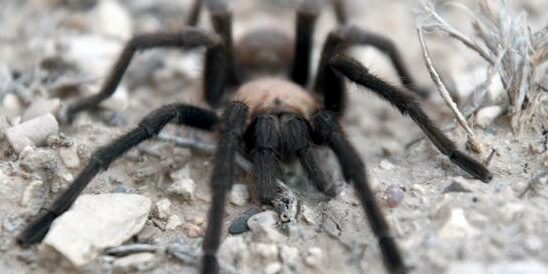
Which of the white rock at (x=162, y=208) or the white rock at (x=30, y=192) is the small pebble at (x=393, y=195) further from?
the white rock at (x=30, y=192)

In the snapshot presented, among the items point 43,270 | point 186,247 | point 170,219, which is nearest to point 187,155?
point 170,219

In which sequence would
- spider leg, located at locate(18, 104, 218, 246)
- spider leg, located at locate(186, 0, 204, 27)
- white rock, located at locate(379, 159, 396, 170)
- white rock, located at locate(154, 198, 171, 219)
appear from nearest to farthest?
1. spider leg, located at locate(18, 104, 218, 246)
2. white rock, located at locate(154, 198, 171, 219)
3. white rock, located at locate(379, 159, 396, 170)
4. spider leg, located at locate(186, 0, 204, 27)

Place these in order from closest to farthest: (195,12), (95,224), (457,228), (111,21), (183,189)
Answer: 1. (457,228)
2. (95,224)
3. (183,189)
4. (195,12)
5. (111,21)

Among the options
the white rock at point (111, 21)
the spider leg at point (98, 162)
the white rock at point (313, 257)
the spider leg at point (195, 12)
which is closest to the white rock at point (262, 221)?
the white rock at point (313, 257)

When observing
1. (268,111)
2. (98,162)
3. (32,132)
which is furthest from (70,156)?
(268,111)

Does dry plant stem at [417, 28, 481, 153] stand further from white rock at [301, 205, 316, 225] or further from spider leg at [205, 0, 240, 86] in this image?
spider leg at [205, 0, 240, 86]

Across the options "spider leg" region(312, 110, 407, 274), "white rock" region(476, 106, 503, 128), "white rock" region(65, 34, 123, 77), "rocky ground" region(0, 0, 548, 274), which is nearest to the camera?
"spider leg" region(312, 110, 407, 274)

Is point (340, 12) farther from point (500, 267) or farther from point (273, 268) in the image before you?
point (500, 267)

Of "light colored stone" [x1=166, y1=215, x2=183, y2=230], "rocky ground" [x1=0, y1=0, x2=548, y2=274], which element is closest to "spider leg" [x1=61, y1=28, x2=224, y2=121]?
"rocky ground" [x1=0, y1=0, x2=548, y2=274]
